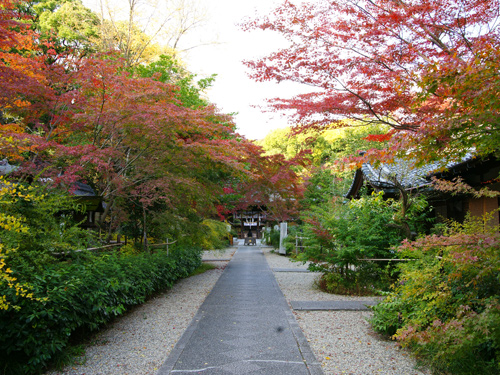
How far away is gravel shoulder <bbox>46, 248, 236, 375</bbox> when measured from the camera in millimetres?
4070

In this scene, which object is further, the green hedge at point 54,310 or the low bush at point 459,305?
the green hedge at point 54,310

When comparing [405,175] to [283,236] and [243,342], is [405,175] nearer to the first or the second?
[243,342]

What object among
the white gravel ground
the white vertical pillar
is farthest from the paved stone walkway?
the white vertical pillar

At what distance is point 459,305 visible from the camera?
12.3 feet

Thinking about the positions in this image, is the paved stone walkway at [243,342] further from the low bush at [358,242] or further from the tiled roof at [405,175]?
the tiled roof at [405,175]

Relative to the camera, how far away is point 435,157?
3.50 m

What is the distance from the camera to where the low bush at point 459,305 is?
3.19m

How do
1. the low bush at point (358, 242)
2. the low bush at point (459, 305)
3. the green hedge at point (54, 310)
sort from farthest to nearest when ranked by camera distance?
the low bush at point (358, 242)
the green hedge at point (54, 310)
the low bush at point (459, 305)

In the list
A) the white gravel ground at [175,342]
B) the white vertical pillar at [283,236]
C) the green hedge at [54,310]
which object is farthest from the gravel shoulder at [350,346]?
the white vertical pillar at [283,236]

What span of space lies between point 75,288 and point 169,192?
4.14m

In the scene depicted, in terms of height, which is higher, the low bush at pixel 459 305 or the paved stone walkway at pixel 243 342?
the low bush at pixel 459 305

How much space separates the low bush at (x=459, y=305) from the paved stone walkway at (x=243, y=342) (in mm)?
1258

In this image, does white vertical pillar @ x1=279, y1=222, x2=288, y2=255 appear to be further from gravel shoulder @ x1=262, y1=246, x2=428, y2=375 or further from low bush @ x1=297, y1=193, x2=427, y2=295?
gravel shoulder @ x1=262, y1=246, x2=428, y2=375

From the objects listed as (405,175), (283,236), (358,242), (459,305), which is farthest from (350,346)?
(283,236)
